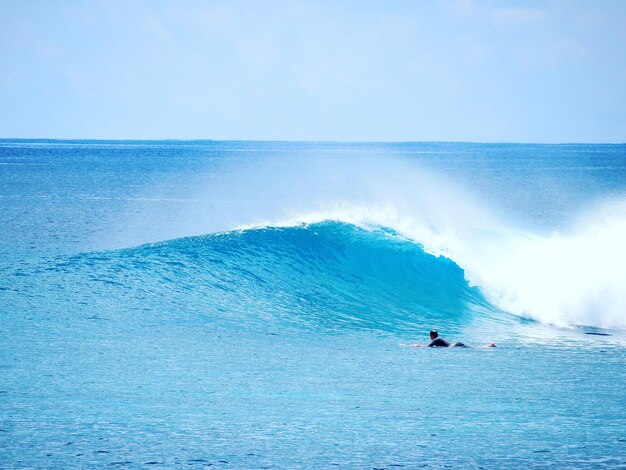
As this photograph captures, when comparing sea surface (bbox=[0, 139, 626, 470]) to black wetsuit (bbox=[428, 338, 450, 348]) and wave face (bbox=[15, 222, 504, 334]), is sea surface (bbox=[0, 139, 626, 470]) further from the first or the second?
black wetsuit (bbox=[428, 338, 450, 348])

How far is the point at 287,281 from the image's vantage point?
1684 centimetres

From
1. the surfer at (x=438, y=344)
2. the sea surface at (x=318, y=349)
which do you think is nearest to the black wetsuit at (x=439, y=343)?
the surfer at (x=438, y=344)

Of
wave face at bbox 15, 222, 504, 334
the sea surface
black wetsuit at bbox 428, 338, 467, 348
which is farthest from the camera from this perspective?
wave face at bbox 15, 222, 504, 334

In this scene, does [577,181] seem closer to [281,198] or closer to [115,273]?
[281,198]

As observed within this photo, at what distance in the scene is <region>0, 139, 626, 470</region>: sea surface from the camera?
24.8ft

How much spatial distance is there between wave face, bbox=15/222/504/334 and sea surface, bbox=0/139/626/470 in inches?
2.3

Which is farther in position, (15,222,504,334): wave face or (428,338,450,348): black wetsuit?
(15,222,504,334): wave face

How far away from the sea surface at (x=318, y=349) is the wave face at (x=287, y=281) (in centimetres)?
6

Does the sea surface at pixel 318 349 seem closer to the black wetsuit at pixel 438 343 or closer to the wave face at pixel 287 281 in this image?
the wave face at pixel 287 281

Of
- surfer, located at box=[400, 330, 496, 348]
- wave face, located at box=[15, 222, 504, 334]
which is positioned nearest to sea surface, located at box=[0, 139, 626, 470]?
wave face, located at box=[15, 222, 504, 334]

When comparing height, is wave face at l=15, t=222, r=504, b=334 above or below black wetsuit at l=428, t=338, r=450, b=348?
above

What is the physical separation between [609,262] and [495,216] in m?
21.6

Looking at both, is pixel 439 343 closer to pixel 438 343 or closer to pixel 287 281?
pixel 438 343

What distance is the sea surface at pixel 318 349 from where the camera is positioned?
7.57m
